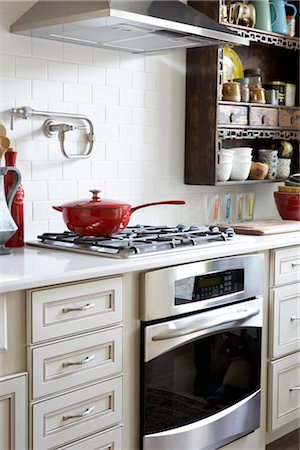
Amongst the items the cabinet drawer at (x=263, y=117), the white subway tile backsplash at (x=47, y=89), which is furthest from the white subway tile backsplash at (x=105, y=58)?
the cabinet drawer at (x=263, y=117)

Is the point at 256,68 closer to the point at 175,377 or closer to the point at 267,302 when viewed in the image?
the point at 267,302

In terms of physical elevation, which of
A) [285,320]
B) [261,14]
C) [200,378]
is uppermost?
[261,14]

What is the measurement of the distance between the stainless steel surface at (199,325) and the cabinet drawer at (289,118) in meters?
1.24

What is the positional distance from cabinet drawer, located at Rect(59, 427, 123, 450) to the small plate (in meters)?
1.90

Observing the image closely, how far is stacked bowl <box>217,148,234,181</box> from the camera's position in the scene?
3.59 meters

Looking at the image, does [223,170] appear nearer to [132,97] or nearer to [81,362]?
[132,97]

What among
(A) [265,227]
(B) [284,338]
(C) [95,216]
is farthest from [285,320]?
(C) [95,216]

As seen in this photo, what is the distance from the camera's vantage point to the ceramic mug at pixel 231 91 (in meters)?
3.62

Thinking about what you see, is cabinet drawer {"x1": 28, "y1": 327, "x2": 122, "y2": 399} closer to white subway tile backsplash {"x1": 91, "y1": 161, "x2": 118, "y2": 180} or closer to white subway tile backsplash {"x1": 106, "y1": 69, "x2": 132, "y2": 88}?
white subway tile backsplash {"x1": 91, "y1": 161, "x2": 118, "y2": 180}

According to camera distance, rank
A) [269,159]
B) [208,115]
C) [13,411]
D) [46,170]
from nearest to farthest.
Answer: [13,411]
[46,170]
[208,115]
[269,159]

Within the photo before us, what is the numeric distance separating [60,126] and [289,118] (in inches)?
57.9

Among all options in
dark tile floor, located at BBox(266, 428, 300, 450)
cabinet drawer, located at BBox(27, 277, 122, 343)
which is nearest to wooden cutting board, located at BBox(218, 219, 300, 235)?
dark tile floor, located at BBox(266, 428, 300, 450)

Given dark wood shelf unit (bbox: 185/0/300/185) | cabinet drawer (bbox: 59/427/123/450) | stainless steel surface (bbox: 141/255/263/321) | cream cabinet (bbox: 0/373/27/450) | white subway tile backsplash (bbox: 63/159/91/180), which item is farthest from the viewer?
dark wood shelf unit (bbox: 185/0/300/185)

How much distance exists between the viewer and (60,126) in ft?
9.99
